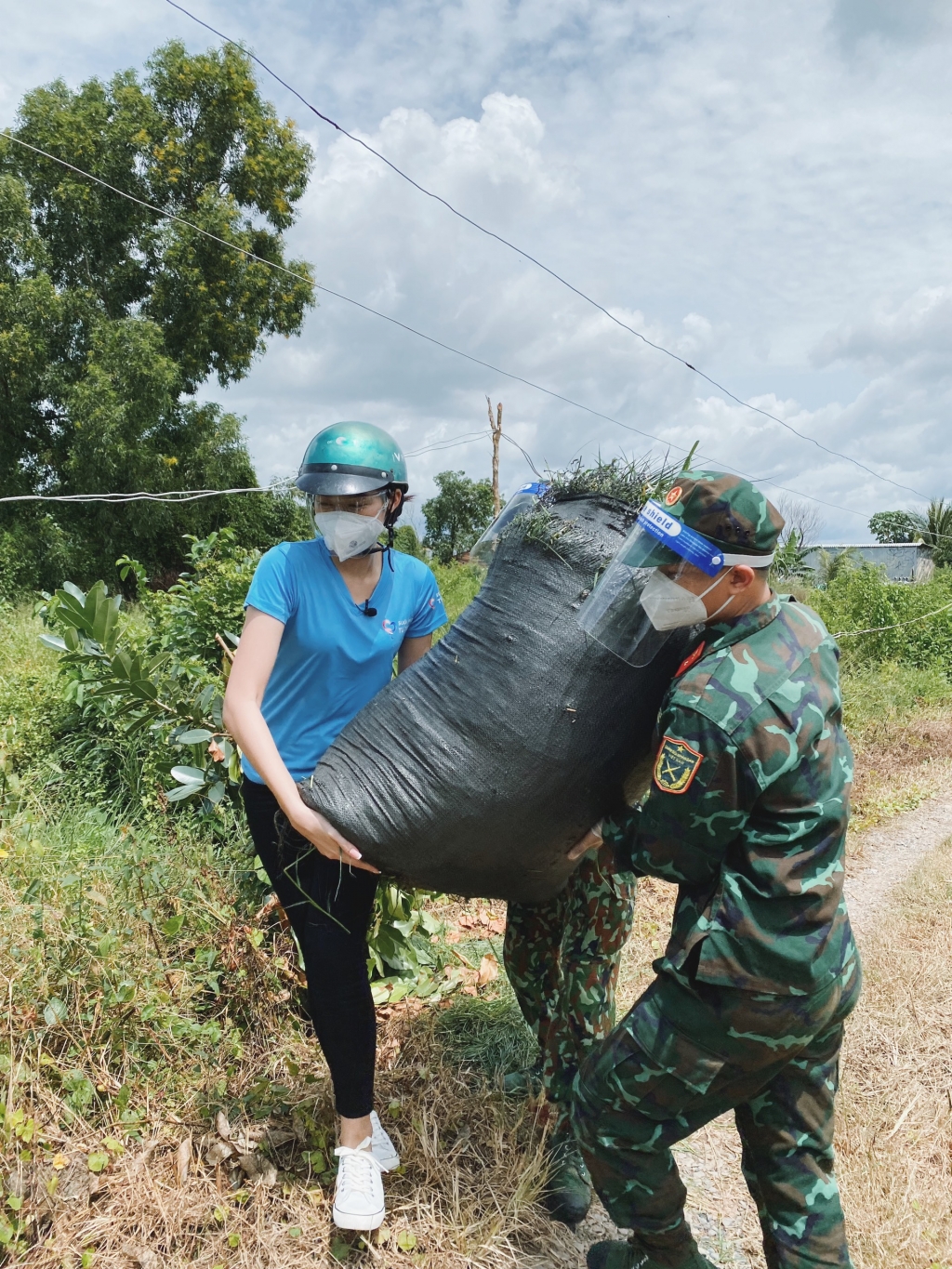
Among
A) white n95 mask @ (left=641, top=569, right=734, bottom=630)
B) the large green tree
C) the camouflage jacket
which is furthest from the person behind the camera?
the large green tree

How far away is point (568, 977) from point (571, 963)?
38 mm

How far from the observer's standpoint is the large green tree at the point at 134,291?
14367 mm

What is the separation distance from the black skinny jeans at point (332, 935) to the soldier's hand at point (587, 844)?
1.50 feet

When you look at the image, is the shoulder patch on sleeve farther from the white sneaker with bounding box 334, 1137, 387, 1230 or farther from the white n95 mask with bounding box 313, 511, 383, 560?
the white sneaker with bounding box 334, 1137, 387, 1230

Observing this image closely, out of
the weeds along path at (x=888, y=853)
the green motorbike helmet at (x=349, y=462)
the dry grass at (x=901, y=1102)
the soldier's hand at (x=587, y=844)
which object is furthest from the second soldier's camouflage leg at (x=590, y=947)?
the weeds along path at (x=888, y=853)

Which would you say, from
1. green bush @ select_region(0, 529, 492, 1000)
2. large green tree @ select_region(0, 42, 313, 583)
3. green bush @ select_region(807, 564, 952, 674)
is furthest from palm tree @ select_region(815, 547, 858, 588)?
green bush @ select_region(0, 529, 492, 1000)

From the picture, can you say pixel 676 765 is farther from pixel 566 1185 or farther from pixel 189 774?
pixel 189 774

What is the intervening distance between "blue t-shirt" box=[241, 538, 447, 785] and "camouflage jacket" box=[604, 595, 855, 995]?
0.74 metres

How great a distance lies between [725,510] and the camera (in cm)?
165

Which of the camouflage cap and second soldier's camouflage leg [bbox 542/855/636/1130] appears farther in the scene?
second soldier's camouflage leg [bbox 542/855/636/1130]

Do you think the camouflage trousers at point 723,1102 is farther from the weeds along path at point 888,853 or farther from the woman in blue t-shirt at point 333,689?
the weeds along path at point 888,853

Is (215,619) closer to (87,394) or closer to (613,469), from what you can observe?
(613,469)

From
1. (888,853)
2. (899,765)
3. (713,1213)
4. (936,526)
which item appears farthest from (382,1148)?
(936,526)

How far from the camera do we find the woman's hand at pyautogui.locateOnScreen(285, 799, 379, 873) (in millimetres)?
1918
